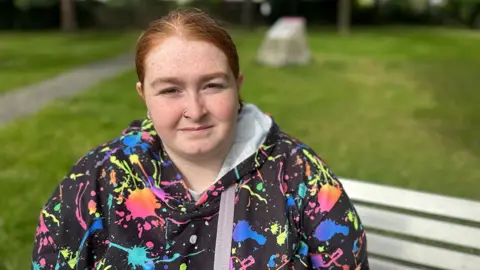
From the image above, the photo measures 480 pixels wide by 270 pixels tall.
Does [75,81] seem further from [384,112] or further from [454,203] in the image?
[454,203]

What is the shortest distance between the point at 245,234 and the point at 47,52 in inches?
607

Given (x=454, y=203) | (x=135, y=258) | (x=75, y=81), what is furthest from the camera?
(x=75, y=81)

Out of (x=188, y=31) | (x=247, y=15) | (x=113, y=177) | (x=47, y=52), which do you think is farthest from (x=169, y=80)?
(x=247, y=15)

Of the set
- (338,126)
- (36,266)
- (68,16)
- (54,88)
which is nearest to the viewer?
(36,266)

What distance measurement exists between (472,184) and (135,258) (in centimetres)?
425

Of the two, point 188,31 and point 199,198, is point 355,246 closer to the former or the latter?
point 199,198

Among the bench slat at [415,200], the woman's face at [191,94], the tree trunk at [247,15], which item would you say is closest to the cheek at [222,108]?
the woman's face at [191,94]

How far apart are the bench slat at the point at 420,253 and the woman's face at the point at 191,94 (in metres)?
1.06

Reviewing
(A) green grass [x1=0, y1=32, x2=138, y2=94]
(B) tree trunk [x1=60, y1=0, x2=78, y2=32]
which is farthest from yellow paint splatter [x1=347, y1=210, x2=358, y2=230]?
(B) tree trunk [x1=60, y1=0, x2=78, y2=32]

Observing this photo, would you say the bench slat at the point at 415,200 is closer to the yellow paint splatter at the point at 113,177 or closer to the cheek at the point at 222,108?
the cheek at the point at 222,108

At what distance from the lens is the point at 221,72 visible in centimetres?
179

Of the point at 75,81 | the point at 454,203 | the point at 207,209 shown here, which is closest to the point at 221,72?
the point at 207,209

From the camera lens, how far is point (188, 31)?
177 centimetres

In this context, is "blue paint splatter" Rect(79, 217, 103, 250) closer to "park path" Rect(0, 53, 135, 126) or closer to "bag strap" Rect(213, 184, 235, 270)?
"bag strap" Rect(213, 184, 235, 270)
